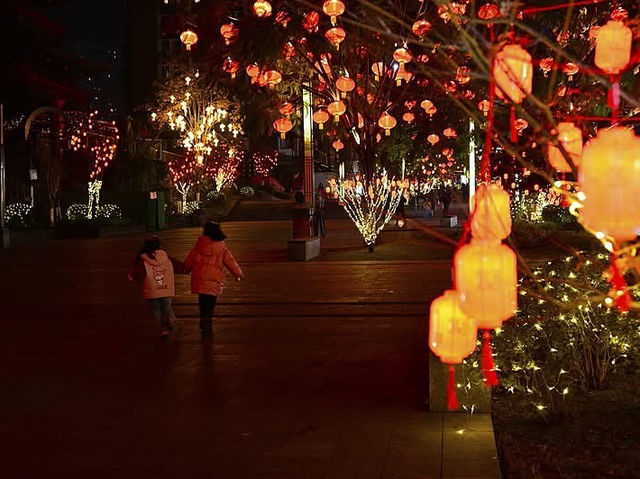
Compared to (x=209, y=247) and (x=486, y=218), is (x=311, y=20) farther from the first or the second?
(x=486, y=218)

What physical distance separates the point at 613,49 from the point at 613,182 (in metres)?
2.59

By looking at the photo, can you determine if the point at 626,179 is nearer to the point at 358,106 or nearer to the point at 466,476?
the point at 466,476

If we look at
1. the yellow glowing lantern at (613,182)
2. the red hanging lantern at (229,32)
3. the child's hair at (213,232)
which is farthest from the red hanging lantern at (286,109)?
the yellow glowing lantern at (613,182)

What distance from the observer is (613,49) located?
21.0 feet

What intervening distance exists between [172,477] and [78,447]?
116 centimetres

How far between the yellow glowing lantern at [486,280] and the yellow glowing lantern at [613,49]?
190cm

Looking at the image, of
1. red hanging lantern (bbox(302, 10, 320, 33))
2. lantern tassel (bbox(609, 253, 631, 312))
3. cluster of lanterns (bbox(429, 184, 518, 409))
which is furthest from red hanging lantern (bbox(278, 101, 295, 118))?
lantern tassel (bbox(609, 253, 631, 312))

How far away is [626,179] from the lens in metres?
4.09

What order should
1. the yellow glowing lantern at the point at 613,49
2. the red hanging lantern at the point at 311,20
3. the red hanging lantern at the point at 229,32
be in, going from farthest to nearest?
the red hanging lantern at the point at 229,32, the red hanging lantern at the point at 311,20, the yellow glowing lantern at the point at 613,49

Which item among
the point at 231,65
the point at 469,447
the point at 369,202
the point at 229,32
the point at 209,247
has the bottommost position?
the point at 469,447

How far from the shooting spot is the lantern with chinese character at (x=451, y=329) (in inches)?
231

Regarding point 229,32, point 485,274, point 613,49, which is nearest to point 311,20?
point 229,32

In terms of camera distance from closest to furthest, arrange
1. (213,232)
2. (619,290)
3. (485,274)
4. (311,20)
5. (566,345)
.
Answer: (619,290) < (485,274) < (566,345) < (213,232) < (311,20)

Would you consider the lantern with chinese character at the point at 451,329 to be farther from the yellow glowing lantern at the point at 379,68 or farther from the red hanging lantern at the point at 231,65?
the yellow glowing lantern at the point at 379,68
